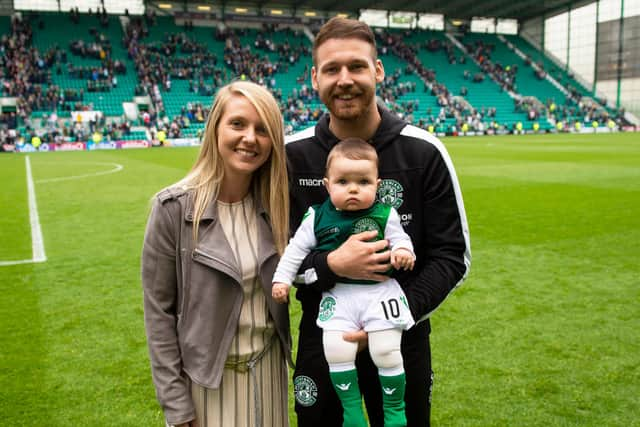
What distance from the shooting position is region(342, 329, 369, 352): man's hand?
2.39 m

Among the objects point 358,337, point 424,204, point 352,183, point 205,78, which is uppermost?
point 205,78

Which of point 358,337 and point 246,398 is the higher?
point 358,337

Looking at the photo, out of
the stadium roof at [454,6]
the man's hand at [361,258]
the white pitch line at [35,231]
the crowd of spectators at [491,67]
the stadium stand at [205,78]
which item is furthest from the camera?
the crowd of spectators at [491,67]

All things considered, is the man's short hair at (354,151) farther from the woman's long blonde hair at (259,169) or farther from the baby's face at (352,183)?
the woman's long blonde hair at (259,169)

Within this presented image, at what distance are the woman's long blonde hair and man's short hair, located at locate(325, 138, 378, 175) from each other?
0.26 meters

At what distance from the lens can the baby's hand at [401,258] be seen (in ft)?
7.69

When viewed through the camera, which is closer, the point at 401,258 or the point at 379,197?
the point at 401,258

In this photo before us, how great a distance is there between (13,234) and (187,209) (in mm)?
9039

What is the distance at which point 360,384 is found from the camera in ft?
8.71

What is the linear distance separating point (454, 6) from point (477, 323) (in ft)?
184

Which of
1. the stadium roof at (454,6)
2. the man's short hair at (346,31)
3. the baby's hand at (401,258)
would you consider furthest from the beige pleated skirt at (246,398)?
the stadium roof at (454,6)

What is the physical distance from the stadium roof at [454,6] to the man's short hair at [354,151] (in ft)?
171

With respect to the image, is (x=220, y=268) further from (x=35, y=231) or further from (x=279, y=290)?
(x=35, y=231)

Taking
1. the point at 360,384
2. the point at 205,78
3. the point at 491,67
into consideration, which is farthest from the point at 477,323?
the point at 491,67
